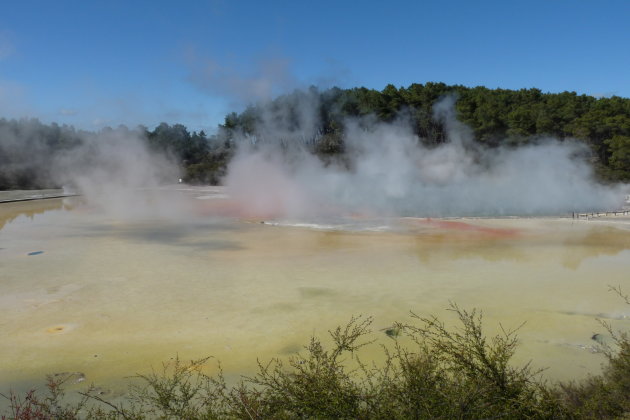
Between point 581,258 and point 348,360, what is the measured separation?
7.81 m

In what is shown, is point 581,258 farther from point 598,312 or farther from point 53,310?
point 53,310

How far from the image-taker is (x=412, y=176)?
98.6 feet

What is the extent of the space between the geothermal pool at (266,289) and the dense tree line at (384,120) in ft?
57.6

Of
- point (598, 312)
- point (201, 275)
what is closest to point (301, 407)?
point (598, 312)

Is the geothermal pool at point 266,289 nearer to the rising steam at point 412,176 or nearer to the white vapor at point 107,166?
the rising steam at point 412,176

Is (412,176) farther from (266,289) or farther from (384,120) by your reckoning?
(266,289)

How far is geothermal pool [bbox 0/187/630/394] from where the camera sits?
5.88 meters

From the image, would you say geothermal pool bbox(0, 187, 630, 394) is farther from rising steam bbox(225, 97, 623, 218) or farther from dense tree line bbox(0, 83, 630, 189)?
dense tree line bbox(0, 83, 630, 189)

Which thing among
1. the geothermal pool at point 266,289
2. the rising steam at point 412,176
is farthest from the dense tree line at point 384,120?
the geothermal pool at point 266,289

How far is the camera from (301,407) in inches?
150

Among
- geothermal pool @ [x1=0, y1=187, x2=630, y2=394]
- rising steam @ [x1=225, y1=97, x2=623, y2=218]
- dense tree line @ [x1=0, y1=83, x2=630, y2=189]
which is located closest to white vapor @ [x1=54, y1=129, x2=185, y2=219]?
dense tree line @ [x1=0, y1=83, x2=630, y2=189]

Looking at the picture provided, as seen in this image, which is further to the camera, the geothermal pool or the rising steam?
the rising steam

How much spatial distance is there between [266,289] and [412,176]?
75.1 ft

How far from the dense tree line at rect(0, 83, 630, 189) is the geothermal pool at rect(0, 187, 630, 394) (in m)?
17.6
